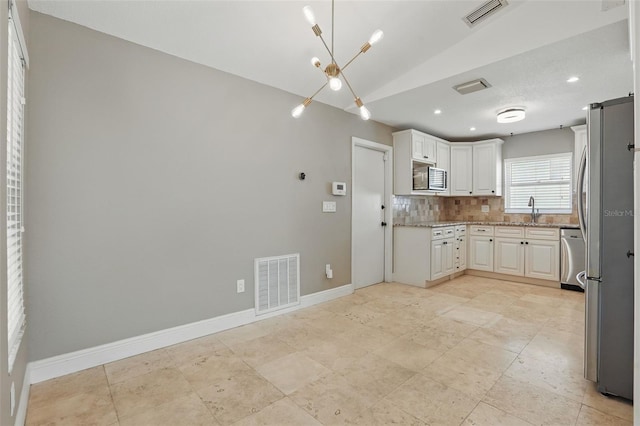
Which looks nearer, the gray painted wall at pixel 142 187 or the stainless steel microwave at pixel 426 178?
the gray painted wall at pixel 142 187

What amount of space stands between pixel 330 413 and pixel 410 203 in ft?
13.5

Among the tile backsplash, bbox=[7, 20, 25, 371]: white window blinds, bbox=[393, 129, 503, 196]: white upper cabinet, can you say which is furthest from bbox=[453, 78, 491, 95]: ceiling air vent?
bbox=[7, 20, 25, 371]: white window blinds

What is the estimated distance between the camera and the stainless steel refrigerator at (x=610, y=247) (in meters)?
1.85

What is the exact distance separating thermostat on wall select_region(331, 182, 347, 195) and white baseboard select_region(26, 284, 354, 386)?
1549mm

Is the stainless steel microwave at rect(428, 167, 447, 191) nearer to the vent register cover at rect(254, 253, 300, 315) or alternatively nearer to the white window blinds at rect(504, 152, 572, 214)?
the white window blinds at rect(504, 152, 572, 214)

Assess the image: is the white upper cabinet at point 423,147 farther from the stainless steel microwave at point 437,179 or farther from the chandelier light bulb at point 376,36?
the chandelier light bulb at point 376,36

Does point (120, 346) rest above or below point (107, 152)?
below

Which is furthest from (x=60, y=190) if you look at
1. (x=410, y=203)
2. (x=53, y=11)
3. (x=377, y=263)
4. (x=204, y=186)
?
(x=410, y=203)

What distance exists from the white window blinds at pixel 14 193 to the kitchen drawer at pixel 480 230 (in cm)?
561

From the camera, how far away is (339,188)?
12.9ft

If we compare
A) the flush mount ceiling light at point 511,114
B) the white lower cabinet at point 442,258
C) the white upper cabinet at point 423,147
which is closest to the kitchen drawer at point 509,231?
the white lower cabinet at point 442,258

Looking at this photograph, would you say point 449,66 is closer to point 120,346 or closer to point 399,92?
point 399,92

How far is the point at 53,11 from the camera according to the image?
2.08m

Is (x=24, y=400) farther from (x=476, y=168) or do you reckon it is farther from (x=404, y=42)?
(x=476, y=168)
